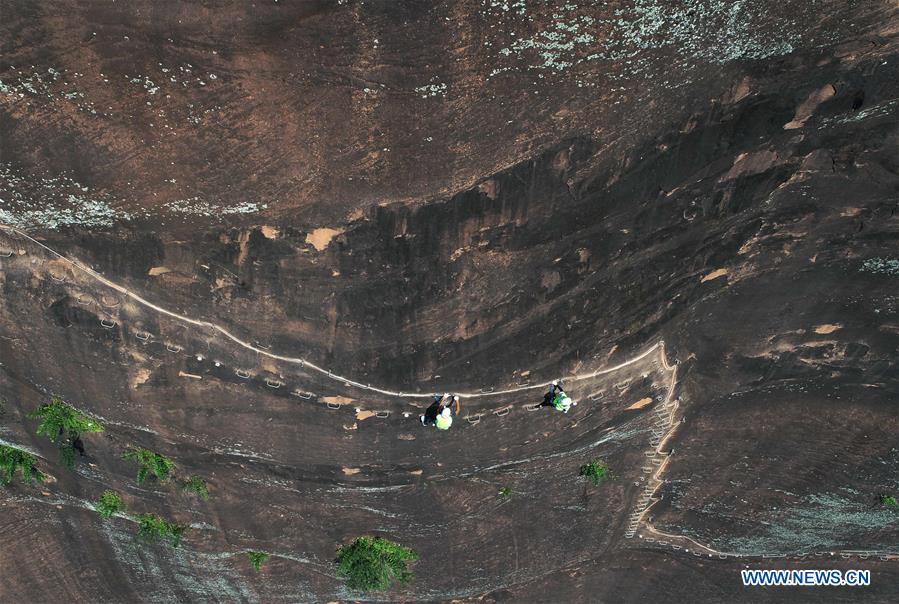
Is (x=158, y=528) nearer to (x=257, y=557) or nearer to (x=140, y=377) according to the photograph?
(x=257, y=557)

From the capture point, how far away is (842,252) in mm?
6555

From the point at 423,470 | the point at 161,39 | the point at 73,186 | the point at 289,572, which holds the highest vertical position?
the point at 161,39

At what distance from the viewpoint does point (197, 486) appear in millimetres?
7070

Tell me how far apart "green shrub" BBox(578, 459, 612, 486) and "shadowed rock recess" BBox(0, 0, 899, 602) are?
3.9 inches

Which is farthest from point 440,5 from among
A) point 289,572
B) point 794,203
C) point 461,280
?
point 289,572

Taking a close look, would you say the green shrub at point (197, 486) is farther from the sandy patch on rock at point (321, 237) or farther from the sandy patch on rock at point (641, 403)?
the sandy patch on rock at point (641, 403)

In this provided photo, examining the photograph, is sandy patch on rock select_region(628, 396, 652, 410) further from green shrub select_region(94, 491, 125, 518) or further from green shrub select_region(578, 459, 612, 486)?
green shrub select_region(94, 491, 125, 518)

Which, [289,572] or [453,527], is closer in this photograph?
[453,527]

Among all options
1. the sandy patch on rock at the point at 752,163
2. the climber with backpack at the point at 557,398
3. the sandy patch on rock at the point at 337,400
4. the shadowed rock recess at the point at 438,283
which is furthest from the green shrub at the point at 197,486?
the sandy patch on rock at the point at 752,163

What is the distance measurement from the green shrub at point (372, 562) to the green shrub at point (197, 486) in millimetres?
1885

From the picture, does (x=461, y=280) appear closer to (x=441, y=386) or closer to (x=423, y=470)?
(x=441, y=386)

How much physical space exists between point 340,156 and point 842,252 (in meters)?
5.49

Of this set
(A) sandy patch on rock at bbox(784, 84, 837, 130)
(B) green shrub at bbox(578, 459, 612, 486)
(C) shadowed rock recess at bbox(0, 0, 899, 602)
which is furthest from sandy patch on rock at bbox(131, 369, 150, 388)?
(A) sandy patch on rock at bbox(784, 84, 837, 130)

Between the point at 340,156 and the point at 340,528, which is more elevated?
the point at 340,156
